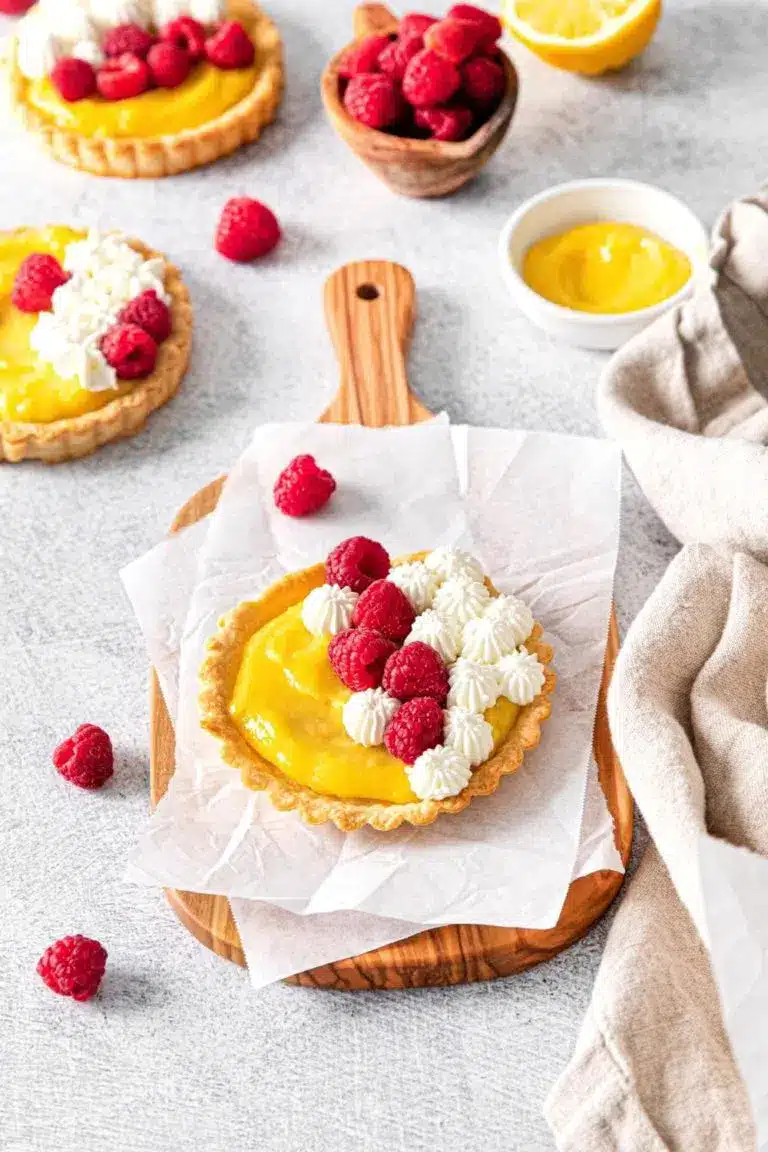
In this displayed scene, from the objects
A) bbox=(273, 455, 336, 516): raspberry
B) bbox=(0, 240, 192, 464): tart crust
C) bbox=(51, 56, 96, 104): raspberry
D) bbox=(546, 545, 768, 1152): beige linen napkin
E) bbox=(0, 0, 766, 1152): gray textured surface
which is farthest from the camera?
bbox=(51, 56, 96, 104): raspberry

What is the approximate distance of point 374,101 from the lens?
3.10 m

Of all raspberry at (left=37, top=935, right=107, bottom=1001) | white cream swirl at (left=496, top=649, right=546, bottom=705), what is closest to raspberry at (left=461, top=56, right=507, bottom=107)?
white cream swirl at (left=496, top=649, right=546, bottom=705)

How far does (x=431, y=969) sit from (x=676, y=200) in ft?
5.47

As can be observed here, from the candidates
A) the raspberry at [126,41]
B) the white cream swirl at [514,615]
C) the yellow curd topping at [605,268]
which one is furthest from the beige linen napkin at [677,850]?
the raspberry at [126,41]

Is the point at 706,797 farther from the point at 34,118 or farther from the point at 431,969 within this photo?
the point at 34,118

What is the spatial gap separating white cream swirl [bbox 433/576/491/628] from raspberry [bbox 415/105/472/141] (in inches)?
44.3

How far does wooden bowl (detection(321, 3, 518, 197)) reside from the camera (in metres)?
3.12

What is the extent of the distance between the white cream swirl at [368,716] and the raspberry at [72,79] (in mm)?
1716

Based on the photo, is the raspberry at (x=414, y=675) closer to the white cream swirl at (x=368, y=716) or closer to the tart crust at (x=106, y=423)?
the white cream swirl at (x=368, y=716)

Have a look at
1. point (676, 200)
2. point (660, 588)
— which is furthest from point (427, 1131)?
point (676, 200)

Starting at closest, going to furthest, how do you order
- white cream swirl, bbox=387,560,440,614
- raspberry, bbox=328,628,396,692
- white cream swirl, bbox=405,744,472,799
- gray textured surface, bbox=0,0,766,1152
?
1. gray textured surface, bbox=0,0,766,1152
2. white cream swirl, bbox=405,744,472,799
3. raspberry, bbox=328,628,396,692
4. white cream swirl, bbox=387,560,440,614

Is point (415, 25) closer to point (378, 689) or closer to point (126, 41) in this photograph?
point (126, 41)

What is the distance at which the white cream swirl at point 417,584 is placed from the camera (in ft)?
8.04

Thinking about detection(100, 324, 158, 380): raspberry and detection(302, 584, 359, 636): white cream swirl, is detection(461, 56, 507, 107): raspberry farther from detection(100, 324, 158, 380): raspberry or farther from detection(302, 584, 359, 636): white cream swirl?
detection(302, 584, 359, 636): white cream swirl
